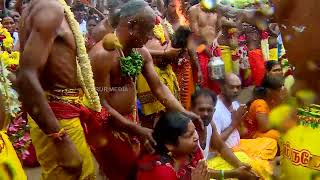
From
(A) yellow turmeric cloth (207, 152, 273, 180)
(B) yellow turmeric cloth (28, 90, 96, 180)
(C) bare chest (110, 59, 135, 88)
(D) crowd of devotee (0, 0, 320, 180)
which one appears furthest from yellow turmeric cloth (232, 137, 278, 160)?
(B) yellow turmeric cloth (28, 90, 96, 180)

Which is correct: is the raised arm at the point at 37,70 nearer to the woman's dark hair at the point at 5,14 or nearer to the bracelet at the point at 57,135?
the bracelet at the point at 57,135

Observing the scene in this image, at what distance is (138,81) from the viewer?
15.7 feet

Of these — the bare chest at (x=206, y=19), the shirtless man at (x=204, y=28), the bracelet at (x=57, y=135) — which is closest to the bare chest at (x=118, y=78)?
the bracelet at (x=57, y=135)

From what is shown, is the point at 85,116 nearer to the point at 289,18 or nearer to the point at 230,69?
the point at 289,18

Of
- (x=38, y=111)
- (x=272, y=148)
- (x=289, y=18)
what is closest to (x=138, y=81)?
(x=272, y=148)

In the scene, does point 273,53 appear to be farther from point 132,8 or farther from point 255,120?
point 132,8

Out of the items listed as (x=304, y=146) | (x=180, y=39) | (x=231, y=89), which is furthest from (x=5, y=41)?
(x=304, y=146)

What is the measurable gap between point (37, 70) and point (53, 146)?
40 cm

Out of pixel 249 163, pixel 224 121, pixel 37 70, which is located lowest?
pixel 249 163

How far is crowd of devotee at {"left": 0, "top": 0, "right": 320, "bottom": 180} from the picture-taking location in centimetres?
257

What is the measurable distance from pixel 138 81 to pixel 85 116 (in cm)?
133

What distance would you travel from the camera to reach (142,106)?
4.88 m

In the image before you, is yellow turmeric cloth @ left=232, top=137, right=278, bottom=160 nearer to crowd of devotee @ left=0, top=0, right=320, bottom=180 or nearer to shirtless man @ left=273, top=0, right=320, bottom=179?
crowd of devotee @ left=0, top=0, right=320, bottom=180

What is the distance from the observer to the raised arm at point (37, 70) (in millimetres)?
3033
